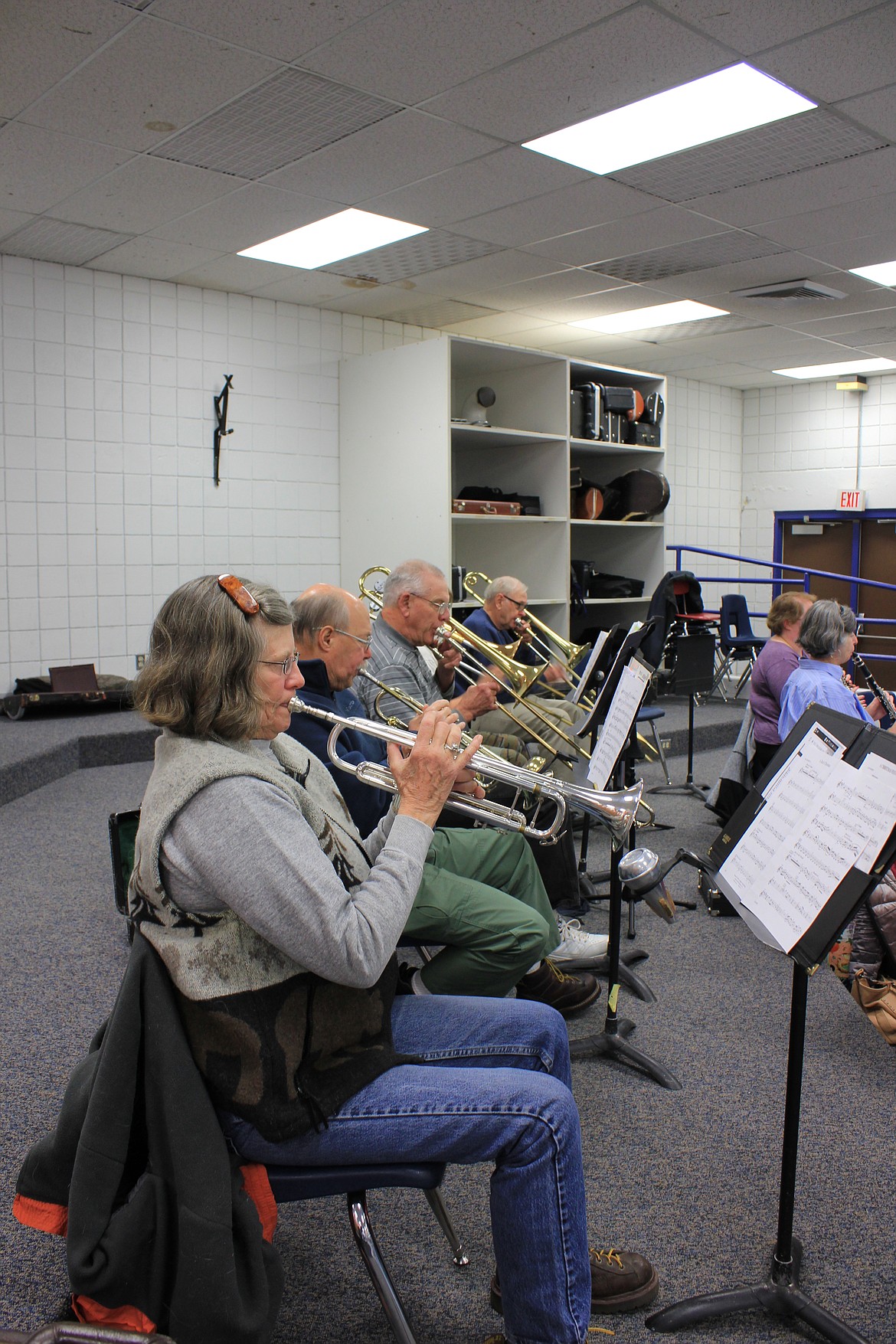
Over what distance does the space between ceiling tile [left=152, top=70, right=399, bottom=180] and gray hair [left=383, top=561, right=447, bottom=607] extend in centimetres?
150

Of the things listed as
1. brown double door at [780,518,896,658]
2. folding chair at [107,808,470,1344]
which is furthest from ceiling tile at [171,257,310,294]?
brown double door at [780,518,896,658]

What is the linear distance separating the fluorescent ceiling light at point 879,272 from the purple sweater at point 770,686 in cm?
259

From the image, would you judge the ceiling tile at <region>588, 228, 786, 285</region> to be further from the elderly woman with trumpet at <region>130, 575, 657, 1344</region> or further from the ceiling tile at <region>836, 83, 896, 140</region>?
the elderly woman with trumpet at <region>130, 575, 657, 1344</region>

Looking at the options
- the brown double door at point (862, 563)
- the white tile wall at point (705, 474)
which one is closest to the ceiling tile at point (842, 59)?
the white tile wall at point (705, 474)

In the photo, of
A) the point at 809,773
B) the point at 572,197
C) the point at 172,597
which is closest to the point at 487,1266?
the point at 809,773

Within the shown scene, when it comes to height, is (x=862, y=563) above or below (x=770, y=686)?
above

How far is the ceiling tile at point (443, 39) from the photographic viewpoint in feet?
8.89

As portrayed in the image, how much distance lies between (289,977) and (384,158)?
3.35 meters

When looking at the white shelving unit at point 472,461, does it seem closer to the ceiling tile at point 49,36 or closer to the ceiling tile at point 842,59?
the ceiling tile at point 842,59

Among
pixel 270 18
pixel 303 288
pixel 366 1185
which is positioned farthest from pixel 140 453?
pixel 366 1185

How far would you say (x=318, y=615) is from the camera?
254cm

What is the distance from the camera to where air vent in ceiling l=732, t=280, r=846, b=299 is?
5531mm

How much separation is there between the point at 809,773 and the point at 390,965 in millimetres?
714

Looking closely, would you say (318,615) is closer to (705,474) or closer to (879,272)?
(879,272)
